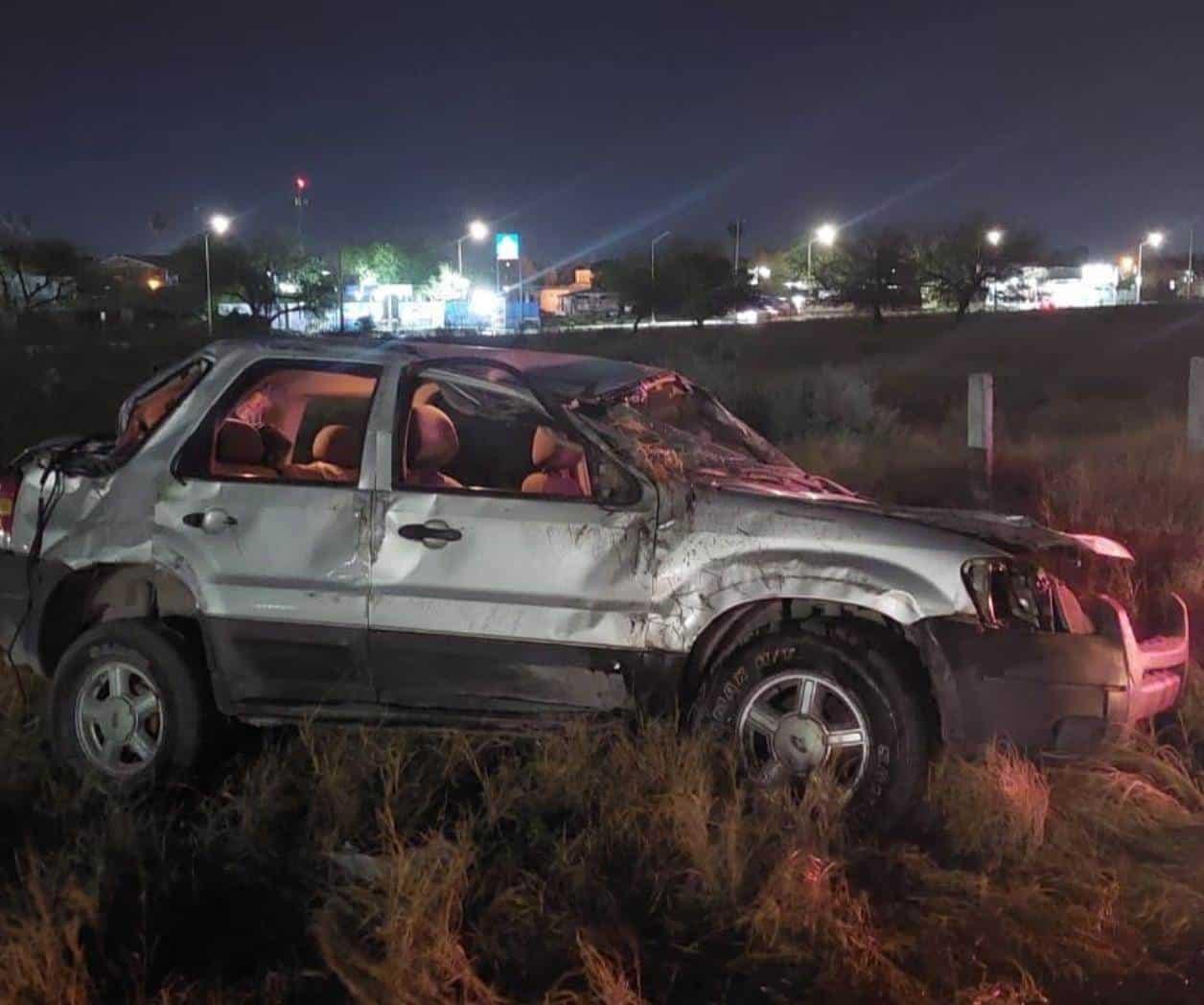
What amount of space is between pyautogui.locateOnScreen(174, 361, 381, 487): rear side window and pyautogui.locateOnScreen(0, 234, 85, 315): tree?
253 ft

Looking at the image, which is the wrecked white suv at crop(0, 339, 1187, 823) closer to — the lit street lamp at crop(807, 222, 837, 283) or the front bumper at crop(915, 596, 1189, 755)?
the front bumper at crop(915, 596, 1189, 755)

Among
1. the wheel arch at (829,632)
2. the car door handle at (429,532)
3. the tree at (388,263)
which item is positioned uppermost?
the tree at (388,263)

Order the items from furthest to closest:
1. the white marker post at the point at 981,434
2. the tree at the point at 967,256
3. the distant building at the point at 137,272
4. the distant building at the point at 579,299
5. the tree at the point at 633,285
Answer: the distant building at the point at 579,299
the distant building at the point at 137,272
the tree at the point at 633,285
the tree at the point at 967,256
the white marker post at the point at 981,434

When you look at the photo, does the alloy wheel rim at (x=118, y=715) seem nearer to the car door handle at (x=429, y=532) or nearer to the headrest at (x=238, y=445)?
the headrest at (x=238, y=445)

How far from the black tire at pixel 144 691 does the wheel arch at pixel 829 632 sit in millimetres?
1837

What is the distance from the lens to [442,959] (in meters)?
3.64

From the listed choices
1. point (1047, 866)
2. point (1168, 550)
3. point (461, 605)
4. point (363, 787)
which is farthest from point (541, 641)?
point (1168, 550)

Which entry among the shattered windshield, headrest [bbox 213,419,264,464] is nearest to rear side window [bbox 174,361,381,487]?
headrest [bbox 213,419,264,464]

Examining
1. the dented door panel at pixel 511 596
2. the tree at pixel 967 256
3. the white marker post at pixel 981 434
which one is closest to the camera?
the dented door panel at pixel 511 596

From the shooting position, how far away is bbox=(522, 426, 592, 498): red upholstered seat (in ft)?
17.6

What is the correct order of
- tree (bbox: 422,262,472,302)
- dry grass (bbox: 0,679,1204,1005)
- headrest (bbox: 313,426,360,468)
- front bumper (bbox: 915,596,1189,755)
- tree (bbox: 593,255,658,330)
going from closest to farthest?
dry grass (bbox: 0,679,1204,1005), front bumper (bbox: 915,596,1189,755), headrest (bbox: 313,426,360,468), tree (bbox: 593,255,658,330), tree (bbox: 422,262,472,302)

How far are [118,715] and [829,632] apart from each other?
2.69m

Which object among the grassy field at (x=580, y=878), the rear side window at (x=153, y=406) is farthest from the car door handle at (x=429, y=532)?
the rear side window at (x=153, y=406)

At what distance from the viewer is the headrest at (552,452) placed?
5.49m
